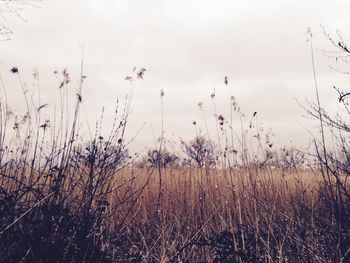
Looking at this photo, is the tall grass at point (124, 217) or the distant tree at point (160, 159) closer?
the tall grass at point (124, 217)

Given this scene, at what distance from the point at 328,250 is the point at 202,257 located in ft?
3.40

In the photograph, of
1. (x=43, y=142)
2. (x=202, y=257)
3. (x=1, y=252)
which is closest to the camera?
(x=1, y=252)

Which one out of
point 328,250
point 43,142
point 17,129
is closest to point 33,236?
point 43,142

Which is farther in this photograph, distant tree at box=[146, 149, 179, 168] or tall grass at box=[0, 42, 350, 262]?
distant tree at box=[146, 149, 179, 168]

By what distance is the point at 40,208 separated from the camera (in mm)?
2355

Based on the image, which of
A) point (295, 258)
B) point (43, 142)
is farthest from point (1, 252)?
point (295, 258)

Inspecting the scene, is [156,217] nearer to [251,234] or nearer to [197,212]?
[197,212]

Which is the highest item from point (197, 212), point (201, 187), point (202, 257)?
point (201, 187)

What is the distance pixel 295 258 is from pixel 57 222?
6.21 feet

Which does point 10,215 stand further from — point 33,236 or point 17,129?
point 17,129

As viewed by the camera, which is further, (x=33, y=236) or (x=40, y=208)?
(x=40, y=208)

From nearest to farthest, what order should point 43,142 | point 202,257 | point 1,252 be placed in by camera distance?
point 1,252 < point 43,142 < point 202,257

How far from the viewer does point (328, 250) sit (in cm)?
276

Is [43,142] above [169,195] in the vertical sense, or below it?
above
